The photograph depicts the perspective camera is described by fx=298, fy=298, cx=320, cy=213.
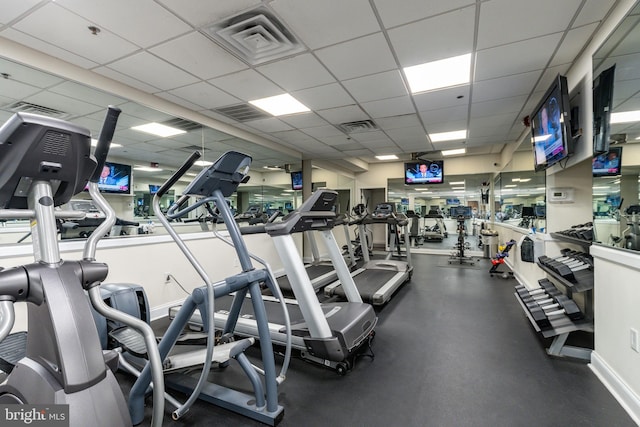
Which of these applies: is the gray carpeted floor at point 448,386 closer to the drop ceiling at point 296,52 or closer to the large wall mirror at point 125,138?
the large wall mirror at point 125,138

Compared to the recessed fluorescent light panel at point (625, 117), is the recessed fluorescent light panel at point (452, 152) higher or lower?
higher

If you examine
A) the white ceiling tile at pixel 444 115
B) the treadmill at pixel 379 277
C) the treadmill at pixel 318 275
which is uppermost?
the white ceiling tile at pixel 444 115

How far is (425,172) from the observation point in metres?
7.43

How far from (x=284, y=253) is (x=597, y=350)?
8.46 ft

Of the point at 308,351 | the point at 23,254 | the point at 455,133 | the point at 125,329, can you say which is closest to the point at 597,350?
the point at 308,351

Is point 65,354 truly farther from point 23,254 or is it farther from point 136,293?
point 23,254

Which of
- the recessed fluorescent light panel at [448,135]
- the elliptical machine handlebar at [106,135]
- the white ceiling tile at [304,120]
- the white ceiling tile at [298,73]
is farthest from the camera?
the recessed fluorescent light panel at [448,135]

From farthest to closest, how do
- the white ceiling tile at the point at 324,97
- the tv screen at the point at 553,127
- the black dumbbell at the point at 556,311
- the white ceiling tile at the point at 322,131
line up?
the white ceiling tile at the point at 322,131
the white ceiling tile at the point at 324,97
the tv screen at the point at 553,127
the black dumbbell at the point at 556,311

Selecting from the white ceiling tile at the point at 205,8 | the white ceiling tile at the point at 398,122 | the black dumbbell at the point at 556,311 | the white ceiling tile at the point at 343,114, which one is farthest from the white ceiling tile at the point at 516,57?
the black dumbbell at the point at 556,311

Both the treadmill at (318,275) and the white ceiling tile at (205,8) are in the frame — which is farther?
the treadmill at (318,275)

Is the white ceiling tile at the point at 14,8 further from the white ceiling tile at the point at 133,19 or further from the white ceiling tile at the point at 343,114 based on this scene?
the white ceiling tile at the point at 343,114

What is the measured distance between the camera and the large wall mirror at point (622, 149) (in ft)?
6.17

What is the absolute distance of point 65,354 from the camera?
854mm

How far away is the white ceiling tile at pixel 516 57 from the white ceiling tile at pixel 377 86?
31.1 inches
